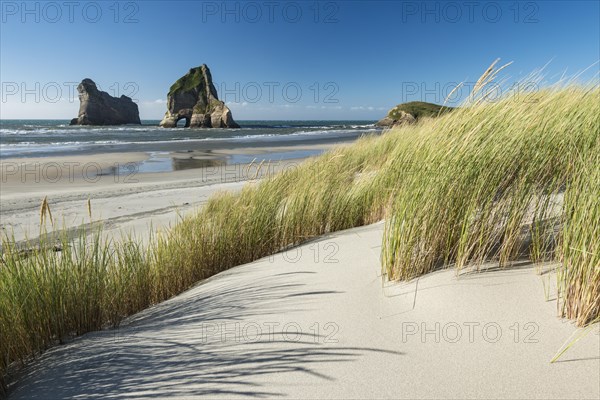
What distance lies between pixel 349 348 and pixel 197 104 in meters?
74.7

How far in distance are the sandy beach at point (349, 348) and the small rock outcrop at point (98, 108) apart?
269 feet

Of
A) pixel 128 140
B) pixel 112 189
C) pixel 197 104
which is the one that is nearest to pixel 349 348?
pixel 112 189

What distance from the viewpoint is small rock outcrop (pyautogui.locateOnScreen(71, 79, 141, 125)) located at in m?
72.4

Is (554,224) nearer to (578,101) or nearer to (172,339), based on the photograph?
(578,101)

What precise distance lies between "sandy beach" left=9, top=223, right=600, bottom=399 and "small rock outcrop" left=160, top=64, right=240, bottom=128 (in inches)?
2450

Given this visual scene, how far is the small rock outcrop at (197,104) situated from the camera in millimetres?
63906

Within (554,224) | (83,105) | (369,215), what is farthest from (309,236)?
(83,105)

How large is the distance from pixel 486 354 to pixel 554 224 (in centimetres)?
112

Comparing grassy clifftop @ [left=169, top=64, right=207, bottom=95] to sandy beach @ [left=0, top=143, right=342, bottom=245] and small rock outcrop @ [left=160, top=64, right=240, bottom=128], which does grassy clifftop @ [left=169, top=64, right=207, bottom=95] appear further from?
sandy beach @ [left=0, top=143, right=342, bottom=245]

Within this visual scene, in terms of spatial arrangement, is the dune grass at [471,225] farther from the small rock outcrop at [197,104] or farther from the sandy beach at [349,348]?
the small rock outcrop at [197,104]

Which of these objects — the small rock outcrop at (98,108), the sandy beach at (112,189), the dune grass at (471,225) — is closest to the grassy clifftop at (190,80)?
the small rock outcrop at (98,108)

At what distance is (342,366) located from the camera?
5.38ft

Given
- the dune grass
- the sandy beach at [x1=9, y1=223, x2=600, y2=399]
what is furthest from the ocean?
the sandy beach at [x1=9, y1=223, x2=600, y2=399]

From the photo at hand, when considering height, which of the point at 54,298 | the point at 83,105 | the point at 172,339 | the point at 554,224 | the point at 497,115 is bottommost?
the point at 172,339
